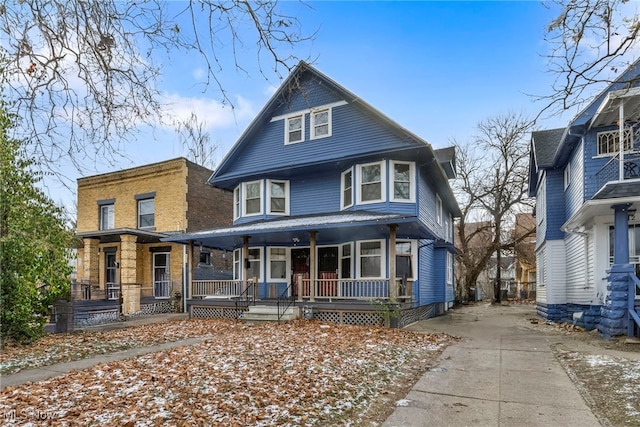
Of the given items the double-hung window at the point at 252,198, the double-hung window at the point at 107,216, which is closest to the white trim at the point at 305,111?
the double-hung window at the point at 252,198

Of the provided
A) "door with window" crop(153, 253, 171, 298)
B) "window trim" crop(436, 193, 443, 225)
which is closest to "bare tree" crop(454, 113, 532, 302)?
"window trim" crop(436, 193, 443, 225)

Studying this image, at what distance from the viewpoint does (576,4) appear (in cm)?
440

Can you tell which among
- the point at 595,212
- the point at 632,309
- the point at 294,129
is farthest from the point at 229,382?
the point at 294,129

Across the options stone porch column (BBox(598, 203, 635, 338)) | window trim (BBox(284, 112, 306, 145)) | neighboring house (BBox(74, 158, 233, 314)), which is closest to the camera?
stone porch column (BBox(598, 203, 635, 338))

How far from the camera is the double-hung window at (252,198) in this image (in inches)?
666

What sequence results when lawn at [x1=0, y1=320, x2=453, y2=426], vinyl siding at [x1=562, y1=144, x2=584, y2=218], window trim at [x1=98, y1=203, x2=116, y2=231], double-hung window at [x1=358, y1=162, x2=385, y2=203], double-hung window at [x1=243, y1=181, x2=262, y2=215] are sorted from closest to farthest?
lawn at [x1=0, y1=320, x2=453, y2=426] < vinyl siding at [x1=562, y1=144, x2=584, y2=218] < double-hung window at [x1=358, y1=162, x2=385, y2=203] < double-hung window at [x1=243, y1=181, x2=262, y2=215] < window trim at [x1=98, y1=203, x2=116, y2=231]

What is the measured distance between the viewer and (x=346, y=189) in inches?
607

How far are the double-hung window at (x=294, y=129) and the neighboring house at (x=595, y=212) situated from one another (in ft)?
30.9

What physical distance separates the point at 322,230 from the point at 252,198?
4793 millimetres

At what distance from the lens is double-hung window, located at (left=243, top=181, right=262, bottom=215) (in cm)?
1691

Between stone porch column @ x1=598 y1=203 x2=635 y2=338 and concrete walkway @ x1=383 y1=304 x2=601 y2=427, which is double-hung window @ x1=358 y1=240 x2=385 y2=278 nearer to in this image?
concrete walkway @ x1=383 y1=304 x2=601 y2=427

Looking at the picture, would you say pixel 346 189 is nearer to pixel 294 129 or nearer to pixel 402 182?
pixel 402 182

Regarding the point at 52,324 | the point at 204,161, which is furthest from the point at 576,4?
the point at 204,161

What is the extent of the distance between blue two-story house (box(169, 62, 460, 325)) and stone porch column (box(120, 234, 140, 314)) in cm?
276
